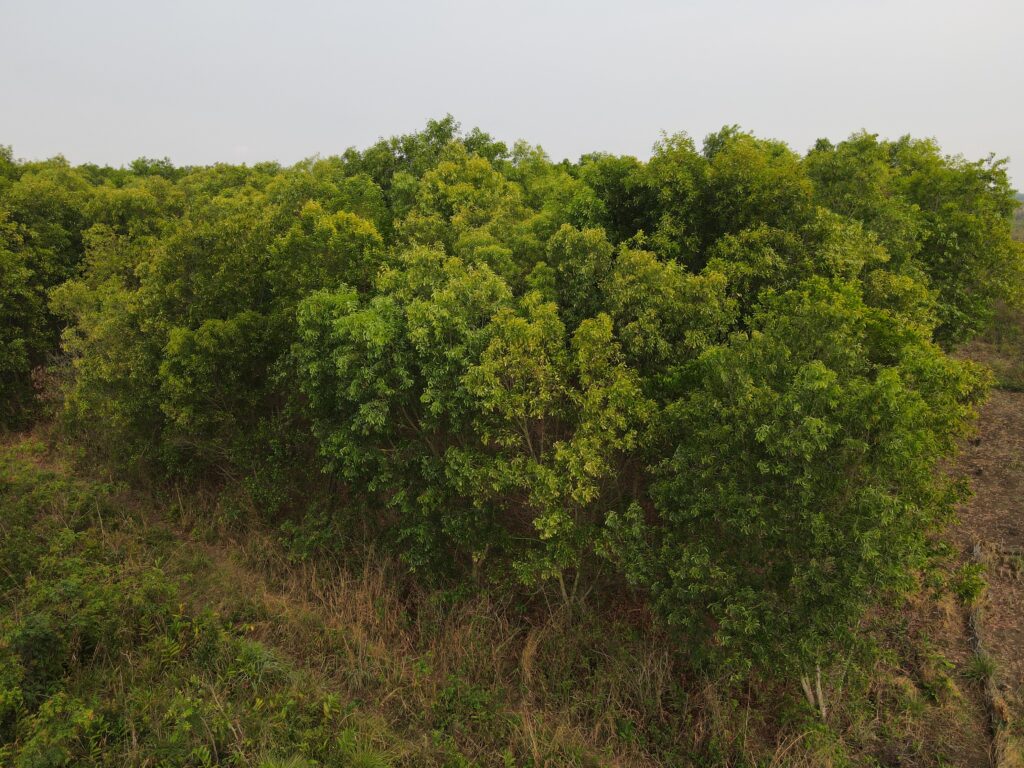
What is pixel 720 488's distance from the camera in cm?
876

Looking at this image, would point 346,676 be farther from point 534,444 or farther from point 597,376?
point 597,376

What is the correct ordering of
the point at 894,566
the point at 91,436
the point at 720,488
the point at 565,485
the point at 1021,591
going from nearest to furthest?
the point at 894,566, the point at 720,488, the point at 565,485, the point at 1021,591, the point at 91,436

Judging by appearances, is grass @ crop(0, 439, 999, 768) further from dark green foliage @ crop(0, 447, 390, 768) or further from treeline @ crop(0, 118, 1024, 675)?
treeline @ crop(0, 118, 1024, 675)

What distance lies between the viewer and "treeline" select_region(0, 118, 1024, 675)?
840 cm

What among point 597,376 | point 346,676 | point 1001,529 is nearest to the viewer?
point 346,676

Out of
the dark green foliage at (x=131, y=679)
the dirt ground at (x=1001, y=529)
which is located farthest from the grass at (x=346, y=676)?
the dirt ground at (x=1001, y=529)

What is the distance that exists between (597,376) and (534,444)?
205cm

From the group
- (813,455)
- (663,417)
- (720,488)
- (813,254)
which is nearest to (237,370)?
(663,417)

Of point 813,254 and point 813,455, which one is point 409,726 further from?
point 813,254

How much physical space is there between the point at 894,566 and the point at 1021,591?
356 inches

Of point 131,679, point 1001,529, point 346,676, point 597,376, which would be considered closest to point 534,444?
point 597,376

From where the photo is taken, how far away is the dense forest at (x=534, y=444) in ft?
26.9

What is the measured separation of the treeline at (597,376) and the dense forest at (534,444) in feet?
0.24

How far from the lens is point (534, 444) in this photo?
11.4 metres
